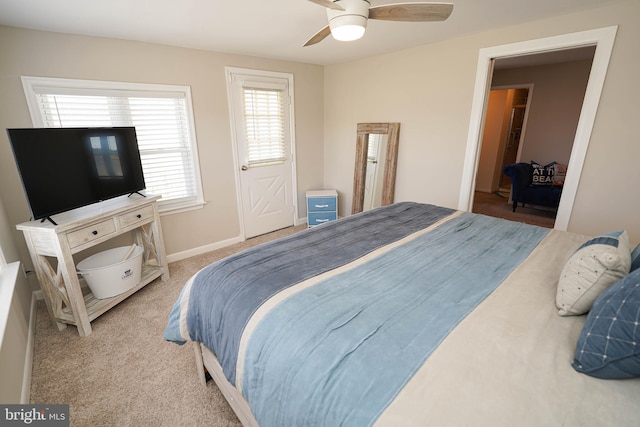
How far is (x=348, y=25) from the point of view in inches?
65.2

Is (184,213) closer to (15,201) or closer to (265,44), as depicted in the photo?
(15,201)

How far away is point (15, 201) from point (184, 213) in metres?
1.36

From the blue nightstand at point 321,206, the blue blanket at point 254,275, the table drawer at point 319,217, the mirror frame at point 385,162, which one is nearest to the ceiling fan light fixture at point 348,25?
the blue blanket at point 254,275

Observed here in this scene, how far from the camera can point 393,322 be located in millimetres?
1053

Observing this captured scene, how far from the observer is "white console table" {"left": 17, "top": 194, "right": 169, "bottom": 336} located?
1.95 meters

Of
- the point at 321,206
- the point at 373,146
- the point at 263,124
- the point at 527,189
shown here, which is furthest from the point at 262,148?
the point at 527,189

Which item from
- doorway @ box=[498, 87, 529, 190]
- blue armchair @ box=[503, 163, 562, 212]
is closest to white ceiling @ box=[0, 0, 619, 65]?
blue armchair @ box=[503, 163, 562, 212]

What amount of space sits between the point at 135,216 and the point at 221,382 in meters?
1.71

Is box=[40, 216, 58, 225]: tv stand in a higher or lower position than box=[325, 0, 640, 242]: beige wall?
lower

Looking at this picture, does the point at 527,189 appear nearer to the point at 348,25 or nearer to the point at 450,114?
the point at 450,114

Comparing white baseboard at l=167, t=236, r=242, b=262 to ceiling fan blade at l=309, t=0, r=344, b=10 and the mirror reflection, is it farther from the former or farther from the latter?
ceiling fan blade at l=309, t=0, r=344, b=10

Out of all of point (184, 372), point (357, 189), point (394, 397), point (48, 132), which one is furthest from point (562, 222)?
point (48, 132)

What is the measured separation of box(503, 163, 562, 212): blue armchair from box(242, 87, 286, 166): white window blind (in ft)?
12.5

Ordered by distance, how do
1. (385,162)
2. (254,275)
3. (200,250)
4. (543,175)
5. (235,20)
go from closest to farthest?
1. (254,275)
2. (235,20)
3. (200,250)
4. (385,162)
5. (543,175)
